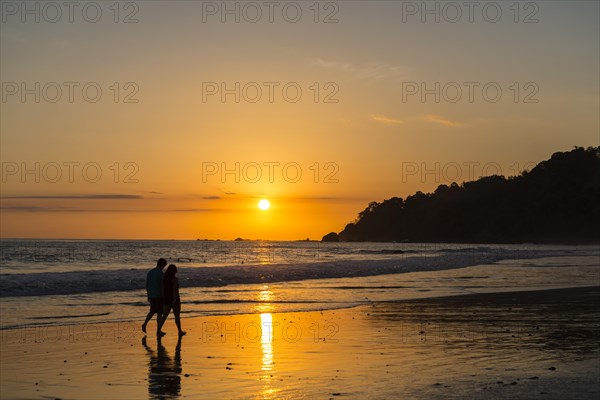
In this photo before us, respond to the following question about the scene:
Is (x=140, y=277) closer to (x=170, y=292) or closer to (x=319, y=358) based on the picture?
(x=170, y=292)

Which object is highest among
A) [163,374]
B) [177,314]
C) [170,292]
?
[170,292]

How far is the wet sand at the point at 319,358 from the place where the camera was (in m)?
11.3

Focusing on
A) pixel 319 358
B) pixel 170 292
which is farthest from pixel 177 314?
pixel 319 358

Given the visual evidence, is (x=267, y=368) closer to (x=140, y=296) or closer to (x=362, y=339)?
(x=362, y=339)

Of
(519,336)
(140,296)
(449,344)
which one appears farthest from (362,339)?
(140,296)

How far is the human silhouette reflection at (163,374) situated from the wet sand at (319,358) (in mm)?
18

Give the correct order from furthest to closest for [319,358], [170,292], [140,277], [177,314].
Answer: [140,277] < [170,292] < [177,314] < [319,358]

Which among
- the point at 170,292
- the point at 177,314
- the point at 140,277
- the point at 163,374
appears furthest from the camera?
the point at 140,277

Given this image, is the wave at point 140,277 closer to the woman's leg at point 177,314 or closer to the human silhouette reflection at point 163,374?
the woman's leg at point 177,314

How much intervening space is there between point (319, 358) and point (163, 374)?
3050 millimetres

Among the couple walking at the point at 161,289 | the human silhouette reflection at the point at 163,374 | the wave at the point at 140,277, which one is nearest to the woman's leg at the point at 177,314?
the couple walking at the point at 161,289

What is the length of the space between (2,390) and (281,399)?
4.33m

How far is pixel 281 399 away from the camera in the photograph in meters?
10.6

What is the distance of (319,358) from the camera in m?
14.2
